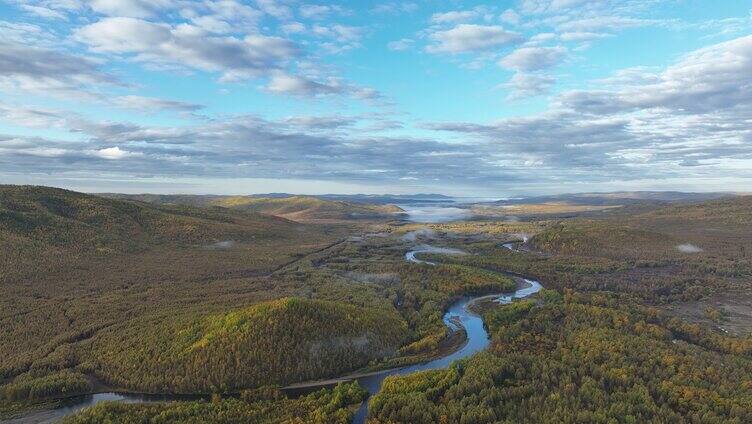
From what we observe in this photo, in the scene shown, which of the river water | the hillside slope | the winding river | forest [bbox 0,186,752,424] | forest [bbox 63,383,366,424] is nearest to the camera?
forest [bbox 63,383,366,424]

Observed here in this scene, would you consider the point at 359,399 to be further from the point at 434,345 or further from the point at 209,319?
the point at 209,319

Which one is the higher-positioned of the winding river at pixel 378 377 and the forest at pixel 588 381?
the forest at pixel 588 381

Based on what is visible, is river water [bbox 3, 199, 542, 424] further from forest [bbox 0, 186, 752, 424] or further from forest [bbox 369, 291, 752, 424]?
forest [bbox 369, 291, 752, 424]

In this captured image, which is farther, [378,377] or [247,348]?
[247,348]

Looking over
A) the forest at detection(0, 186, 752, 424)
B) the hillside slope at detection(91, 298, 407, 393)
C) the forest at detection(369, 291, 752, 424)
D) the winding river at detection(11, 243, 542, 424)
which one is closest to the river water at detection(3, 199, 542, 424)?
the winding river at detection(11, 243, 542, 424)

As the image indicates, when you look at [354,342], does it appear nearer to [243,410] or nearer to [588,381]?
[243,410]

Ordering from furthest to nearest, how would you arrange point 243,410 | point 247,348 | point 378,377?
point 247,348 < point 378,377 < point 243,410

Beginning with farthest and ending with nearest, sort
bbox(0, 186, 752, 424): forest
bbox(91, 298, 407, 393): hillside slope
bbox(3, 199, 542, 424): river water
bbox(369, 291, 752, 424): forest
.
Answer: bbox(91, 298, 407, 393): hillside slope → bbox(3, 199, 542, 424): river water → bbox(0, 186, 752, 424): forest → bbox(369, 291, 752, 424): forest

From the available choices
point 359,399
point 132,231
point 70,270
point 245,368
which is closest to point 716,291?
point 359,399

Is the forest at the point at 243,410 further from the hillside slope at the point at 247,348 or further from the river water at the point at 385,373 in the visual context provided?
the hillside slope at the point at 247,348

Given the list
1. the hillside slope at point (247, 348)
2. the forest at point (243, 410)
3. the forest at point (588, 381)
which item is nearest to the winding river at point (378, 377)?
the hillside slope at point (247, 348)

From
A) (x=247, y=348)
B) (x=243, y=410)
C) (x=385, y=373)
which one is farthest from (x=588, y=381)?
(x=247, y=348)
